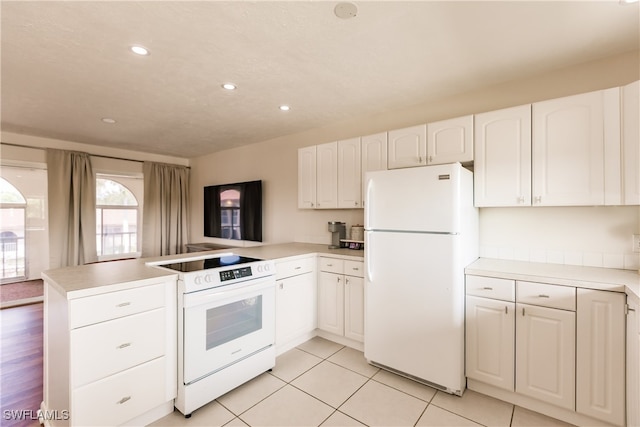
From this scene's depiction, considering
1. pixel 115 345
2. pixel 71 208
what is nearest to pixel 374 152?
pixel 115 345

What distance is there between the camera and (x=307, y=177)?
3570 millimetres

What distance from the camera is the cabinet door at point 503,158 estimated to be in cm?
217

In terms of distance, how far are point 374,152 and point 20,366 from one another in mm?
3803

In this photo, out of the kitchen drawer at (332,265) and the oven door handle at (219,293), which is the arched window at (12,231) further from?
the kitchen drawer at (332,265)

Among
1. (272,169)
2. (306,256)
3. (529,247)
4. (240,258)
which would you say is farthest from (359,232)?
(272,169)

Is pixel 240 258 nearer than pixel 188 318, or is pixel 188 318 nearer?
pixel 188 318

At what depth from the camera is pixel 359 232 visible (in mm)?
3248

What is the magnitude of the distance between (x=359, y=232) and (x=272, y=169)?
6.07ft

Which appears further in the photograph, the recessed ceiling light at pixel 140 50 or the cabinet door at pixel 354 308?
the cabinet door at pixel 354 308

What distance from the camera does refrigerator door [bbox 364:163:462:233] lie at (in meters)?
2.08

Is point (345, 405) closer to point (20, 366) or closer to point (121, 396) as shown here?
point (121, 396)

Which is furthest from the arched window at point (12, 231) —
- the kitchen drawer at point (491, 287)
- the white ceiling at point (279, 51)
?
the kitchen drawer at point (491, 287)

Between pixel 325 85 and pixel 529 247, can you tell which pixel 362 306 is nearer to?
pixel 529 247

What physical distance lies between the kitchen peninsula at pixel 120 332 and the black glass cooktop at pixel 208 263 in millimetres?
160
